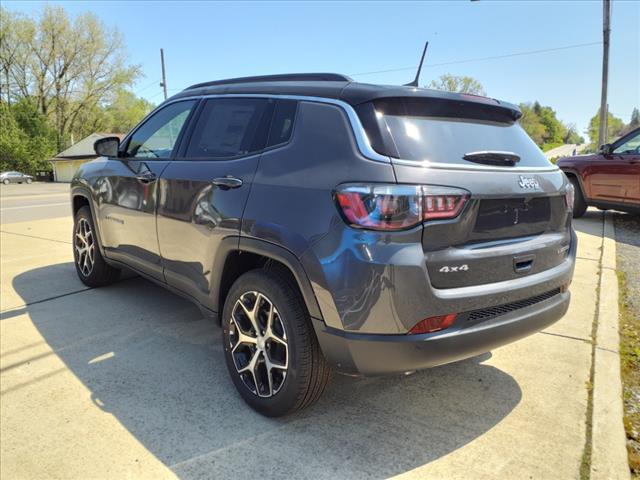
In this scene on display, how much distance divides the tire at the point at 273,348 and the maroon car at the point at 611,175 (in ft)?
24.9

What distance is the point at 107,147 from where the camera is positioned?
4.48 m

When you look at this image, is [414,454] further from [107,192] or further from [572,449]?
[107,192]

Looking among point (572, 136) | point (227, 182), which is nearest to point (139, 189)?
point (227, 182)

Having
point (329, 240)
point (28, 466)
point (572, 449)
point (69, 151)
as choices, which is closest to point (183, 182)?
point (329, 240)

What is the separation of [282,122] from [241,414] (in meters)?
1.67

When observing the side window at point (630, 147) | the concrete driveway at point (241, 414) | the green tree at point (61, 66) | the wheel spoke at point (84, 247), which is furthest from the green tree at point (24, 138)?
the side window at point (630, 147)

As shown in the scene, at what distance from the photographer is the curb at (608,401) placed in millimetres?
2298

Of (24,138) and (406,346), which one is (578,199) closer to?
(406,346)

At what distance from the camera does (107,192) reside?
4340 millimetres

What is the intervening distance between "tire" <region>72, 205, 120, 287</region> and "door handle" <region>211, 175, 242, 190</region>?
2.38m

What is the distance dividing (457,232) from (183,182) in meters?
1.90

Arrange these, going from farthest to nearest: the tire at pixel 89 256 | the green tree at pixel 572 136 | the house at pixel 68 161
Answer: the green tree at pixel 572 136 → the house at pixel 68 161 → the tire at pixel 89 256

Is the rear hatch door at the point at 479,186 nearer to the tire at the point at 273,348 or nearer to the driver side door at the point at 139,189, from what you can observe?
the tire at the point at 273,348

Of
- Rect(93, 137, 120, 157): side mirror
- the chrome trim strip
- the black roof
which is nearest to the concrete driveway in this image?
the chrome trim strip
